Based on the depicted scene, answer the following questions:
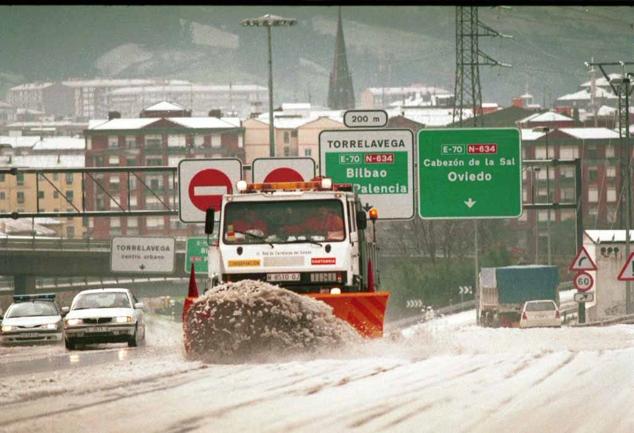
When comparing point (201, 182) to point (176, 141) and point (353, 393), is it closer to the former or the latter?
point (353, 393)

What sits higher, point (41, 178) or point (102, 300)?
point (41, 178)

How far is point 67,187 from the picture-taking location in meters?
138

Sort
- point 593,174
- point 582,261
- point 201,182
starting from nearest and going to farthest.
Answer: point 201,182 < point 582,261 < point 593,174

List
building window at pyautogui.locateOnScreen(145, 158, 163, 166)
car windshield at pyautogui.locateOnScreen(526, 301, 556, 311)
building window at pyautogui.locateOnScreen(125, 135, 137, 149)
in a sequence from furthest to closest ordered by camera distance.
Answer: building window at pyautogui.locateOnScreen(145, 158, 163, 166)
building window at pyautogui.locateOnScreen(125, 135, 137, 149)
car windshield at pyautogui.locateOnScreen(526, 301, 556, 311)

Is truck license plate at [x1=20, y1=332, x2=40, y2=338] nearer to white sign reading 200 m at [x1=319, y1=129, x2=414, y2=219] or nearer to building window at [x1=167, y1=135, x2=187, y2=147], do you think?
white sign reading 200 m at [x1=319, y1=129, x2=414, y2=219]

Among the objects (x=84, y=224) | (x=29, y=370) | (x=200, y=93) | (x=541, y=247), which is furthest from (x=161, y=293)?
(x=200, y=93)

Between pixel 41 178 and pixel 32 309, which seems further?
pixel 41 178

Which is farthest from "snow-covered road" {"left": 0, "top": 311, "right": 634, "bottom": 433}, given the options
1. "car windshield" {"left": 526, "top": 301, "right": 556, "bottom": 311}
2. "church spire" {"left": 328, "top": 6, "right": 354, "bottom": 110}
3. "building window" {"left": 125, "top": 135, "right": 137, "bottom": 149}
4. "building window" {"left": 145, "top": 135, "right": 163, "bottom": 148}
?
"church spire" {"left": 328, "top": 6, "right": 354, "bottom": 110}

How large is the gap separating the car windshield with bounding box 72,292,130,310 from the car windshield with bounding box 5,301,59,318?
13.9 feet

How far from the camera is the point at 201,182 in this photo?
31.1 m

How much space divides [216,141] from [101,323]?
68.4m

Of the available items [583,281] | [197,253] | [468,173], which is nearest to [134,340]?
[468,173]

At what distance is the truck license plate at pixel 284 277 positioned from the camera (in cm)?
2252

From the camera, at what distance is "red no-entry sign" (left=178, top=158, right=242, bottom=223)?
30.8 metres
